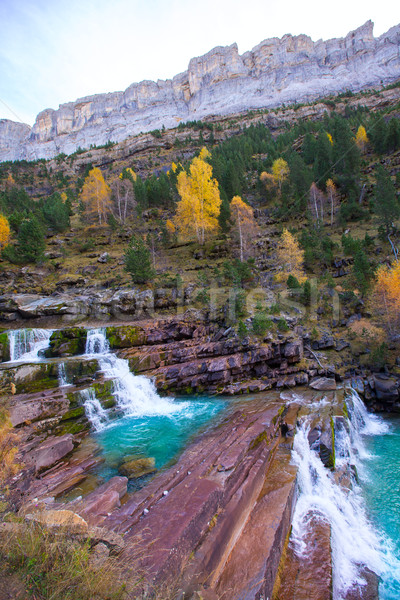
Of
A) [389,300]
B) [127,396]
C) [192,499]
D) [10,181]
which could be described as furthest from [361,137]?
[10,181]

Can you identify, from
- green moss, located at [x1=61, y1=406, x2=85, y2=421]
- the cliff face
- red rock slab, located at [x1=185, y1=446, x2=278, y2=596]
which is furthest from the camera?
the cliff face

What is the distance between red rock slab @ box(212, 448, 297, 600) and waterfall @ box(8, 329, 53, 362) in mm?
19379

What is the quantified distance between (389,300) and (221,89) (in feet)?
413

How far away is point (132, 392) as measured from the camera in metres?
17.6

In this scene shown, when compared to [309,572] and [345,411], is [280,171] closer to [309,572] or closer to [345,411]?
[345,411]

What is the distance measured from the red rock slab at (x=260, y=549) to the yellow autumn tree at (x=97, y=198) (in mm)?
49110

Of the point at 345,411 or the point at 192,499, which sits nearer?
the point at 192,499

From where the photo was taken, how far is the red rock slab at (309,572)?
610 cm

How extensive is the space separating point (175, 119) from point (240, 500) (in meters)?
136

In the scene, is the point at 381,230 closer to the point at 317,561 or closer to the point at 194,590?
the point at 317,561

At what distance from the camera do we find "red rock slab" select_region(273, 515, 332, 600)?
240 inches

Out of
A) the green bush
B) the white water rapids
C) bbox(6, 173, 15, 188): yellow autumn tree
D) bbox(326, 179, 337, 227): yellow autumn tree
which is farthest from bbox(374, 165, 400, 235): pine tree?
bbox(6, 173, 15, 188): yellow autumn tree

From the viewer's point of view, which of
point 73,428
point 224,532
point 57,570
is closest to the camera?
point 57,570

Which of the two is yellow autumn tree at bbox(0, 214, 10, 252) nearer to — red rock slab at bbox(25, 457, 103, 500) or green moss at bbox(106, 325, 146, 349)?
green moss at bbox(106, 325, 146, 349)
